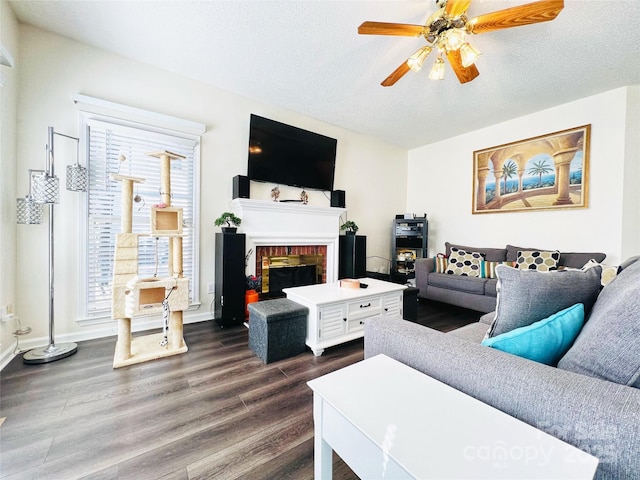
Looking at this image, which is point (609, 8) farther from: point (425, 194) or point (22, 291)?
point (22, 291)

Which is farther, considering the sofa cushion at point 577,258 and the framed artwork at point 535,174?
the framed artwork at point 535,174

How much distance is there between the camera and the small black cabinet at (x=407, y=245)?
419cm

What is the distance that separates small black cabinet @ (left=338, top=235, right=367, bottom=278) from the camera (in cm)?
364

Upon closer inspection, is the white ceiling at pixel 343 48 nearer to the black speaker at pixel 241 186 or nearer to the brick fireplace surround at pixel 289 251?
the black speaker at pixel 241 186

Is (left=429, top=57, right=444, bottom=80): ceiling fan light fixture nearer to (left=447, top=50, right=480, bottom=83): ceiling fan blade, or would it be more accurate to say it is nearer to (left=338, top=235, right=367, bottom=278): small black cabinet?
(left=447, top=50, right=480, bottom=83): ceiling fan blade

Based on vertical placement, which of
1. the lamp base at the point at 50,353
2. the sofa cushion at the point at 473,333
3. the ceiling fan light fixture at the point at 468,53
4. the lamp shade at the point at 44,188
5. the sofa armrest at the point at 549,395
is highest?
the ceiling fan light fixture at the point at 468,53

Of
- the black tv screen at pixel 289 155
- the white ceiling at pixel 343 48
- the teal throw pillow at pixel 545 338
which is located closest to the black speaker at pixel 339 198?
the black tv screen at pixel 289 155

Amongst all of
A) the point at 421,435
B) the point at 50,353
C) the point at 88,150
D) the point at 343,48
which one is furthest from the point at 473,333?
the point at 88,150

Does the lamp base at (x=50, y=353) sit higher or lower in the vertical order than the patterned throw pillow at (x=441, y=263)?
lower

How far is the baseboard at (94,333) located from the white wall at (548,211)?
156 inches

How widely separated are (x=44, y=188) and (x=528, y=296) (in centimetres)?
294

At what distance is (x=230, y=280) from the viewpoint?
2643 millimetres

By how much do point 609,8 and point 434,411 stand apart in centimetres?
292

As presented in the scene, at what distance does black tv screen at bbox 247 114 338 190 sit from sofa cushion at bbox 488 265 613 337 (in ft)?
9.15
